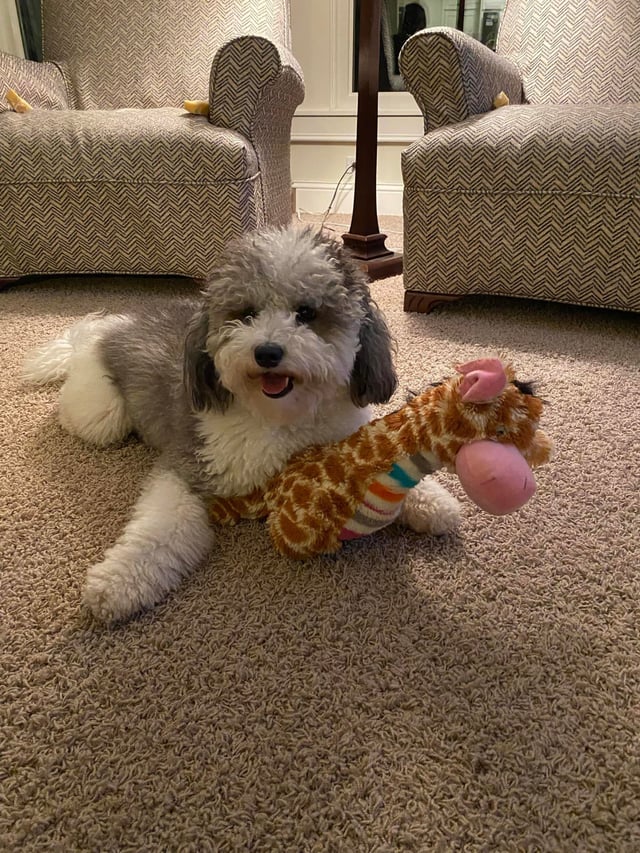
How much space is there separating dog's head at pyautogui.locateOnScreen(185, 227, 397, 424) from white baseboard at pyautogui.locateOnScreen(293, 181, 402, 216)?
3318mm

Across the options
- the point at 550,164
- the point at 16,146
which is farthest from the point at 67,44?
the point at 550,164

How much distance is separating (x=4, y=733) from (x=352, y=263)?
2.56 feet

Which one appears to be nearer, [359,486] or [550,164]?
[359,486]

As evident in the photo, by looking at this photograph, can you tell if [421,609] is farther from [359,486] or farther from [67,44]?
[67,44]

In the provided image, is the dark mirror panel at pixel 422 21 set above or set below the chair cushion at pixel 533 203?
above

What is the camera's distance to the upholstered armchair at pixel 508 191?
175 cm

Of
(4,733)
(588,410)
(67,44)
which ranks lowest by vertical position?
(588,410)

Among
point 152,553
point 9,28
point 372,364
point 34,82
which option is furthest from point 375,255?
point 9,28

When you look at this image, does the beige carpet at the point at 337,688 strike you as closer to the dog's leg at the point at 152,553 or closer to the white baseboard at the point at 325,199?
the dog's leg at the point at 152,553

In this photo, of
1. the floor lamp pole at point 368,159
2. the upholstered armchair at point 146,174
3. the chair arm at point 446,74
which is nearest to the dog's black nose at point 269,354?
the upholstered armchair at point 146,174

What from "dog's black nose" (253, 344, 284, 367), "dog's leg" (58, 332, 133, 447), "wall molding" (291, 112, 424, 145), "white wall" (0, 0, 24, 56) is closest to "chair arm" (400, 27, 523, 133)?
"dog's leg" (58, 332, 133, 447)

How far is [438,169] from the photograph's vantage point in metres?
1.89

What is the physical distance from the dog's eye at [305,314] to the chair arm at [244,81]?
1.48 metres

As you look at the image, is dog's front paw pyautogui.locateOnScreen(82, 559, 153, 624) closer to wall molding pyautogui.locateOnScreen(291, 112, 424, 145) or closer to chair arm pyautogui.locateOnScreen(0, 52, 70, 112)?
chair arm pyautogui.locateOnScreen(0, 52, 70, 112)
